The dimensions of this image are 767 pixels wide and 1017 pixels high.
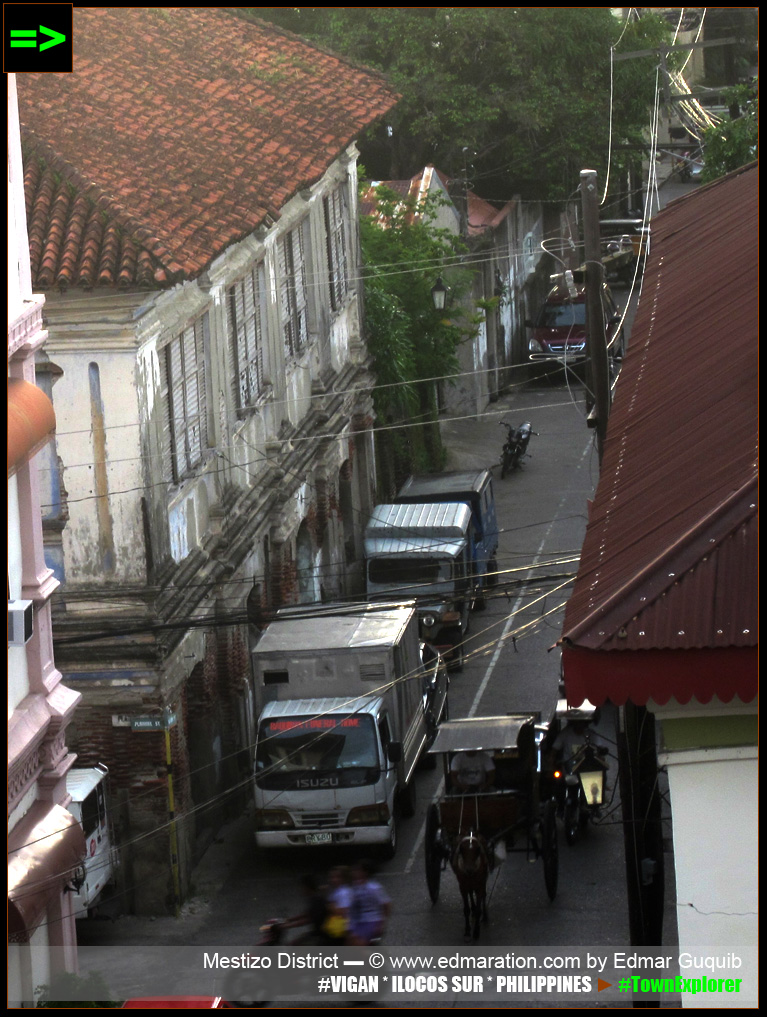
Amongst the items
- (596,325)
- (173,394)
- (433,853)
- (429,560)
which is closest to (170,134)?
(173,394)

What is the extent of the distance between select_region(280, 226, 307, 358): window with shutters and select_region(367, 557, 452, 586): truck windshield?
401 cm

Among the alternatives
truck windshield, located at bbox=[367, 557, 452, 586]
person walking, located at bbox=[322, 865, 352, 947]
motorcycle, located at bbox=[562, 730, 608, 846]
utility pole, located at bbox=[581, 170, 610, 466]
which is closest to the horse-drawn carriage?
motorcycle, located at bbox=[562, 730, 608, 846]

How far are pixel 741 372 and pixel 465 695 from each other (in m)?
16.3

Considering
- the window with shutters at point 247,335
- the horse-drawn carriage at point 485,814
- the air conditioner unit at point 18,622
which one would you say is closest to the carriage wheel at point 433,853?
the horse-drawn carriage at point 485,814

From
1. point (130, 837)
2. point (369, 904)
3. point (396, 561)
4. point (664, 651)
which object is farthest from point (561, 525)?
point (664, 651)

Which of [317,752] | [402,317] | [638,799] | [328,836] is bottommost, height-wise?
[328,836]

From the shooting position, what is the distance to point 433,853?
57.6 feet

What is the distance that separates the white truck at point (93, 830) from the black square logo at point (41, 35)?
12329 millimetres

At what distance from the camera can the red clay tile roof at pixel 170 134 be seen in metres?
17.8

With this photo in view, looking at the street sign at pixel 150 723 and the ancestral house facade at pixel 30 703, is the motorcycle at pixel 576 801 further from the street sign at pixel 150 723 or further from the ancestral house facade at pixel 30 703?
the ancestral house facade at pixel 30 703

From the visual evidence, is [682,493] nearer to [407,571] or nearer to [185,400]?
[185,400]

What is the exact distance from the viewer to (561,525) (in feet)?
107

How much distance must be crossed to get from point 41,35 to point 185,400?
1414 cm

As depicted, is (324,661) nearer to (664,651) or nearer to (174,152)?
(174,152)
